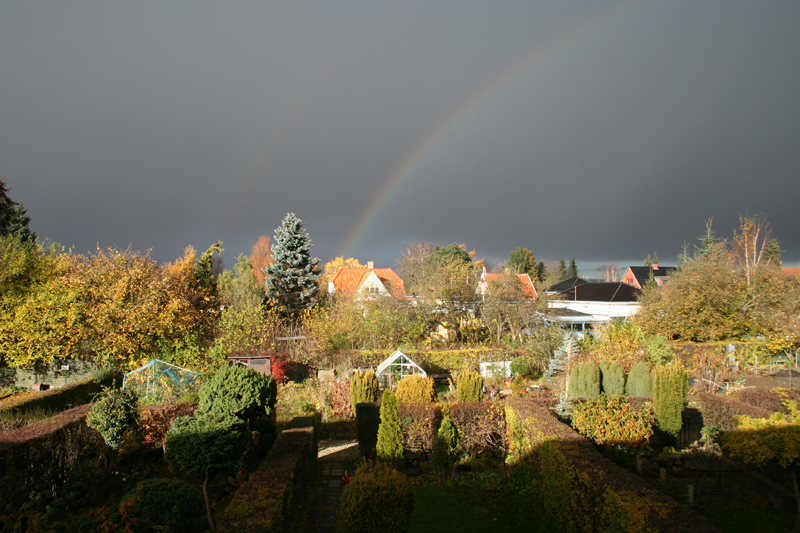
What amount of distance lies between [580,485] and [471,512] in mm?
2457

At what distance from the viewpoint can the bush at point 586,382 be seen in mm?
14164

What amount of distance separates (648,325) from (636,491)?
1988cm

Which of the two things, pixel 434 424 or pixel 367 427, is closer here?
pixel 434 424

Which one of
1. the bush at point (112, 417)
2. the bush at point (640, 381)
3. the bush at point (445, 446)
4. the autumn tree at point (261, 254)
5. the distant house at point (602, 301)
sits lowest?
the bush at point (445, 446)

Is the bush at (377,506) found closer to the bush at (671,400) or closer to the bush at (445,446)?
the bush at (445,446)

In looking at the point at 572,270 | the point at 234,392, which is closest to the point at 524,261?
the point at 572,270

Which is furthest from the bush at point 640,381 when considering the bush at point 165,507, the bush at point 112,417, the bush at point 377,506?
the bush at point 112,417

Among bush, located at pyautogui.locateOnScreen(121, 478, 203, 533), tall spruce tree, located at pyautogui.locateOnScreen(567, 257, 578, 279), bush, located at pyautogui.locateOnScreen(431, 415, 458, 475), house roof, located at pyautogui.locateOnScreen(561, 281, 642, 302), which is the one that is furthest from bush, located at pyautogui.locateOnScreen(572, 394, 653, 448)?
tall spruce tree, located at pyautogui.locateOnScreen(567, 257, 578, 279)

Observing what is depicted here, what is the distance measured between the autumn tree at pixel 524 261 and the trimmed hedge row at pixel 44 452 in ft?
198

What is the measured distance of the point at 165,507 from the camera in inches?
196

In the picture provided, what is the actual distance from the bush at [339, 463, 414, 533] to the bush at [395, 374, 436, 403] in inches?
265

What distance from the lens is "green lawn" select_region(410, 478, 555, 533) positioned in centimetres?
744

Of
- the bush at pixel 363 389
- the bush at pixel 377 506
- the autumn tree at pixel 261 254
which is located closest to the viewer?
the bush at pixel 377 506

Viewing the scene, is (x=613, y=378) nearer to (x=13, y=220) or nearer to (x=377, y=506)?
(x=377, y=506)
